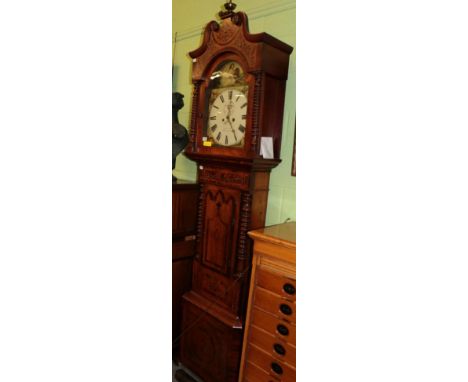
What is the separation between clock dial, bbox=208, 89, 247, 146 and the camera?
151 centimetres

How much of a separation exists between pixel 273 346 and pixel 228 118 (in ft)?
3.56

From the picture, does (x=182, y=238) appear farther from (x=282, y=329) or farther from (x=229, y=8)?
(x=229, y=8)

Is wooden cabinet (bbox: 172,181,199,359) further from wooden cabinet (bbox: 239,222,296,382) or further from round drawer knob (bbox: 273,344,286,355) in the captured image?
round drawer knob (bbox: 273,344,286,355)

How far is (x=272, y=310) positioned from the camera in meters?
1.27

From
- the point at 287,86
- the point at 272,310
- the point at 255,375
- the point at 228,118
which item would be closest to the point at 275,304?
the point at 272,310

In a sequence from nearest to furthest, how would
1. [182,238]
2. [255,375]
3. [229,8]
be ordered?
1. [255,375]
2. [229,8]
3. [182,238]

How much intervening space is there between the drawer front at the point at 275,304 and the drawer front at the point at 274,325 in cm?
2

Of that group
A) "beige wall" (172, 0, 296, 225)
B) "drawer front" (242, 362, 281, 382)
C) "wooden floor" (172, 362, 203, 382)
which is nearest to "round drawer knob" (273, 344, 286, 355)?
"drawer front" (242, 362, 281, 382)

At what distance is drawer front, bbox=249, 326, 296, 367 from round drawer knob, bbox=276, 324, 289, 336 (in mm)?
41
